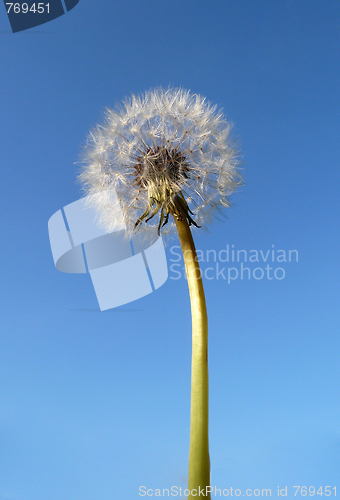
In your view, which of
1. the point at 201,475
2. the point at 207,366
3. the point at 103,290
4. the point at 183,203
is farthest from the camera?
the point at 103,290

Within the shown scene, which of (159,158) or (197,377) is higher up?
(159,158)

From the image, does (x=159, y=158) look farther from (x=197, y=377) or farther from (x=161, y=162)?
(x=197, y=377)

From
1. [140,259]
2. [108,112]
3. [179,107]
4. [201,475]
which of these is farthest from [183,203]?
[201,475]

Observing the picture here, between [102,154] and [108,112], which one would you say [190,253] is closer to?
[102,154]

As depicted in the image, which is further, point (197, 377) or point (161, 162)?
point (161, 162)

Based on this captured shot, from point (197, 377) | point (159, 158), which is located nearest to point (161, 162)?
point (159, 158)
